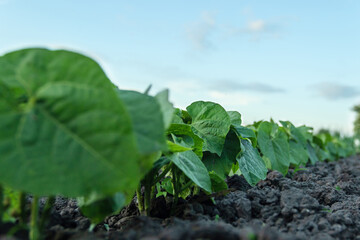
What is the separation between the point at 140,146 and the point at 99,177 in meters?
0.12

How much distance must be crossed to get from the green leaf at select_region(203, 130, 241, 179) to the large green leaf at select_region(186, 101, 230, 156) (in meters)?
0.11

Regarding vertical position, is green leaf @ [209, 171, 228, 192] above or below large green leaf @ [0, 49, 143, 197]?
below

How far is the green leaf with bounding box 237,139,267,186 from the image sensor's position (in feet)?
6.03

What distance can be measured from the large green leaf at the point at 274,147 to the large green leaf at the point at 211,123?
85 centimetres

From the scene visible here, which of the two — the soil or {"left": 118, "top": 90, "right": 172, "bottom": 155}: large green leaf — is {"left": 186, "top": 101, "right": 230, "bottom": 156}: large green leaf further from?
{"left": 118, "top": 90, "right": 172, "bottom": 155}: large green leaf

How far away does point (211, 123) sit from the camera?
1.82 m

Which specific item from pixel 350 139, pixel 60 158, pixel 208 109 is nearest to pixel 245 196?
pixel 208 109

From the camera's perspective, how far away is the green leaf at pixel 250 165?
184 cm

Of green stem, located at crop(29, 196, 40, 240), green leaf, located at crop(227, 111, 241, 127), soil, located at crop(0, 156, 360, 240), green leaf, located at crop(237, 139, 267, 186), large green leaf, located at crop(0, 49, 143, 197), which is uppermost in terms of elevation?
green leaf, located at crop(227, 111, 241, 127)

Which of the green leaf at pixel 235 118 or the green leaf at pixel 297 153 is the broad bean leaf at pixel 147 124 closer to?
the green leaf at pixel 235 118

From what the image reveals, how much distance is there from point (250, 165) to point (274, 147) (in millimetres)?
905

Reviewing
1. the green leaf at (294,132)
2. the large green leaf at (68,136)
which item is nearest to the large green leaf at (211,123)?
Answer: the large green leaf at (68,136)

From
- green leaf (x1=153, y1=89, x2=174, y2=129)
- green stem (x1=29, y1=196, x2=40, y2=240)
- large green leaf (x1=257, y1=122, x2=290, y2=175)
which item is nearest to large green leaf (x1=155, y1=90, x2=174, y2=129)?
green leaf (x1=153, y1=89, x2=174, y2=129)

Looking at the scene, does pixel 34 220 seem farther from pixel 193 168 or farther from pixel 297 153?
pixel 297 153
